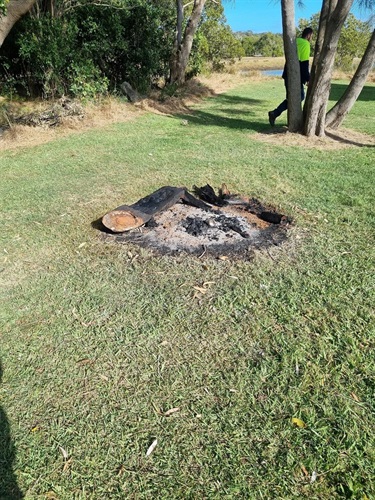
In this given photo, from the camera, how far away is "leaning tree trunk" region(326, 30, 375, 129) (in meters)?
6.62

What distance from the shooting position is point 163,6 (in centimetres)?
1267

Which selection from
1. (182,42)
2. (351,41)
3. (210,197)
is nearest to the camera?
(210,197)

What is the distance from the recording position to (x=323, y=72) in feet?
21.1

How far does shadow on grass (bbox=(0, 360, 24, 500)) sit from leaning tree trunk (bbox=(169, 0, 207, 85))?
12460 mm

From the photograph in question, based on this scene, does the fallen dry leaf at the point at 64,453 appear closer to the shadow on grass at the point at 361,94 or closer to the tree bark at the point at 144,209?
the tree bark at the point at 144,209

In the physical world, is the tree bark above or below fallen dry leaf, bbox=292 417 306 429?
above

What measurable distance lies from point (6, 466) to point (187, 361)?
3.66ft

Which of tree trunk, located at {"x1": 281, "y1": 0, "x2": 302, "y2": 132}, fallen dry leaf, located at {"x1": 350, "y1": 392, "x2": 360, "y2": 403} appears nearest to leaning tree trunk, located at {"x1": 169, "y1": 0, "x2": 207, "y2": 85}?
tree trunk, located at {"x1": 281, "y1": 0, "x2": 302, "y2": 132}

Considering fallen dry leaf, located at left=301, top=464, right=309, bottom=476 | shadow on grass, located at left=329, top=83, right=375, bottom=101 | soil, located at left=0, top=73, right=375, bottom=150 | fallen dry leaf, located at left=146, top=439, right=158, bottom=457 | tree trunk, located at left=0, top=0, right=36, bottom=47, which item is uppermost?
tree trunk, located at left=0, top=0, right=36, bottom=47

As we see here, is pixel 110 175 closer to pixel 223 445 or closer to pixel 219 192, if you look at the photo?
pixel 219 192

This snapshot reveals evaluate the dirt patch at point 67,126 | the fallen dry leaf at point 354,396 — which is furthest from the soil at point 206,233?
the dirt patch at point 67,126

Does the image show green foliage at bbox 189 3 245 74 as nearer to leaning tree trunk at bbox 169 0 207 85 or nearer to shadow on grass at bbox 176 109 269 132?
leaning tree trunk at bbox 169 0 207 85

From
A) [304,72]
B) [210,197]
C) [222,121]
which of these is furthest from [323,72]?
[210,197]

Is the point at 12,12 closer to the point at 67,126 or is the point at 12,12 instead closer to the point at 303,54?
the point at 67,126
